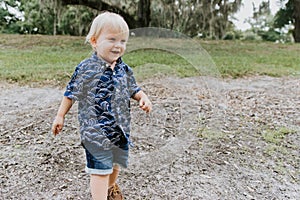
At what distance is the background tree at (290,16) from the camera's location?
1223cm

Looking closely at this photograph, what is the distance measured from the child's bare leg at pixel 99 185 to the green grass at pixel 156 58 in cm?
84

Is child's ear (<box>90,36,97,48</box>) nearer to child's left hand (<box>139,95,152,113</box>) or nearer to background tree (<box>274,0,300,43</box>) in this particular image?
child's left hand (<box>139,95,152,113</box>)

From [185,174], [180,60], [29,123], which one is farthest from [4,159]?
[180,60]

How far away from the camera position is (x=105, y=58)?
1664mm

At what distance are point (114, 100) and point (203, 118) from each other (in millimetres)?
1761

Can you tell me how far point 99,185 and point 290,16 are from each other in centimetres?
1348

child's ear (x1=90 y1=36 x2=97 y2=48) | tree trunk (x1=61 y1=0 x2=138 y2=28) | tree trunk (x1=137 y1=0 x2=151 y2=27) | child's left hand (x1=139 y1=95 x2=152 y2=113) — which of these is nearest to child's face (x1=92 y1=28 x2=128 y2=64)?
child's ear (x1=90 y1=36 x2=97 y2=48)

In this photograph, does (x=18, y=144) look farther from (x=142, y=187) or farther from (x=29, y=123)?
(x=142, y=187)

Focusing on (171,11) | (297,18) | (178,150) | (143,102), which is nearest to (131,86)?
(143,102)

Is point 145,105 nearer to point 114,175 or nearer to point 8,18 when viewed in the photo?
point 114,175

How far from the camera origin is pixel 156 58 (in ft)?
15.6

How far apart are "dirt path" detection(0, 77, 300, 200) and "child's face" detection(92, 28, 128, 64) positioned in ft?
2.92

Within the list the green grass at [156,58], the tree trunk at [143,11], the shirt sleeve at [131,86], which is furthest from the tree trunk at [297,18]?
the shirt sleeve at [131,86]

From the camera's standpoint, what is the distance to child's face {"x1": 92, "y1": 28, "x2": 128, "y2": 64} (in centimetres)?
161
